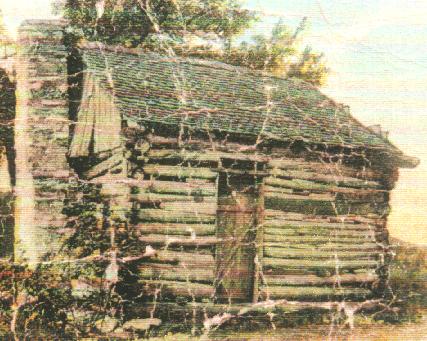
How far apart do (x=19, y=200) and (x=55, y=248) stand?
123 centimetres

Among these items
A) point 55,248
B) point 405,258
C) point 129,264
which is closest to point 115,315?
point 129,264

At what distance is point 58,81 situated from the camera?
29.6ft

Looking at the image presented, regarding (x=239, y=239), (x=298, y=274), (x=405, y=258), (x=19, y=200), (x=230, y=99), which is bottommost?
(x=405, y=258)

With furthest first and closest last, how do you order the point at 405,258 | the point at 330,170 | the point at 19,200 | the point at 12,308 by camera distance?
1. the point at 405,258
2. the point at 330,170
3. the point at 19,200
4. the point at 12,308

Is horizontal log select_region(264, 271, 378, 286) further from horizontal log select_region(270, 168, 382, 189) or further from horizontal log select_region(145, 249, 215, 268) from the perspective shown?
horizontal log select_region(270, 168, 382, 189)

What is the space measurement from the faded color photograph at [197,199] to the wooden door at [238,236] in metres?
0.03

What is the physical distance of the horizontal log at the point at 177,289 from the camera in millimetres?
9133

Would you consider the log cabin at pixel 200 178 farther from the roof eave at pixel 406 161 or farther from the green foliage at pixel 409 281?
the green foliage at pixel 409 281

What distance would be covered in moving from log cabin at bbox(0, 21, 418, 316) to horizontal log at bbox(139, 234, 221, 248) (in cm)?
3

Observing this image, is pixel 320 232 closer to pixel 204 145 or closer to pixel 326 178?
pixel 326 178

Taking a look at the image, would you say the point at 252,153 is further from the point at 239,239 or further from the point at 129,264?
the point at 129,264

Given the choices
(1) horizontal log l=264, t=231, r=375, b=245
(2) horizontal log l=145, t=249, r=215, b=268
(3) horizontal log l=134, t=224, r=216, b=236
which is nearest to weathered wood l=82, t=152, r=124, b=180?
(3) horizontal log l=134, t=224, r=216, b=236

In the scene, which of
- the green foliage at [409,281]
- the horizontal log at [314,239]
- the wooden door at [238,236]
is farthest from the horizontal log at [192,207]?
the green foliage at [409,281]

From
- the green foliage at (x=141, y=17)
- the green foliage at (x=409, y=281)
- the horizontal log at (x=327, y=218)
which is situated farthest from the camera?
the green foliage at (x=141, y=17)
